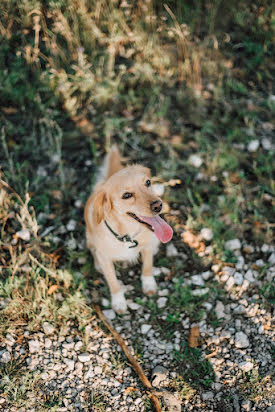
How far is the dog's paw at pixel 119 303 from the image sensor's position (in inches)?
116

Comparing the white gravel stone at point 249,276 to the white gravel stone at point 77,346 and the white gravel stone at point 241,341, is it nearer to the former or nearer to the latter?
the white gravel stone at point 241,341

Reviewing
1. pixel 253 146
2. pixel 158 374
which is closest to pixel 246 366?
pixel 158 374

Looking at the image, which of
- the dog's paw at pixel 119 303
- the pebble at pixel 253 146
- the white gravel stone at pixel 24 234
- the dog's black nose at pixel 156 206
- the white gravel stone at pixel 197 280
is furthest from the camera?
the pebble at pixel 253 146

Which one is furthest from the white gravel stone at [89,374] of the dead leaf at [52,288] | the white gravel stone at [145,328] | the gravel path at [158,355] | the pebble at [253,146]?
the pebble at [253,146]

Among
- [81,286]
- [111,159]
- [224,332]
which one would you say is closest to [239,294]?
[224,332]

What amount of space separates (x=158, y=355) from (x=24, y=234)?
150cm

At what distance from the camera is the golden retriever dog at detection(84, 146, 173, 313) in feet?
8.36

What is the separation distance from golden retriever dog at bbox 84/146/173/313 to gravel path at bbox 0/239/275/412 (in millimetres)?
248

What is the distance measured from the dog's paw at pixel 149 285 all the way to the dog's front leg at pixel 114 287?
0.20 meters

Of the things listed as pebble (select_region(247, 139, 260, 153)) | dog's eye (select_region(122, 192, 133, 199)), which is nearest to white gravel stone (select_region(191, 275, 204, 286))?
dog's eye (select_region(122, 192, 133, 199))

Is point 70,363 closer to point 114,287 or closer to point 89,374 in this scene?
point 89,374

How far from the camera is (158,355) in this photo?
2.71 meters

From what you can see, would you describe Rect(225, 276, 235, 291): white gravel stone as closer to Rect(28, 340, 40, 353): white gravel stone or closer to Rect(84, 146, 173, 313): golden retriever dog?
Rect(84, 146, 173, 313): golden retriever dog

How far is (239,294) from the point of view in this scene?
9.73 feet
